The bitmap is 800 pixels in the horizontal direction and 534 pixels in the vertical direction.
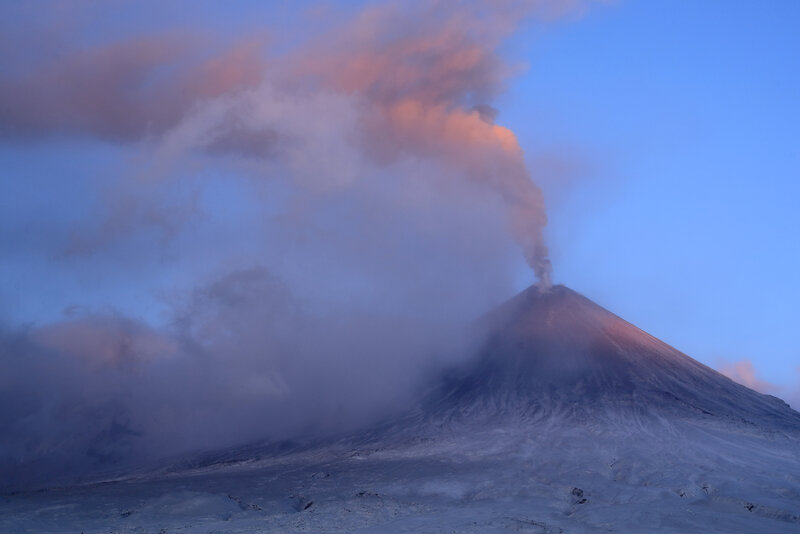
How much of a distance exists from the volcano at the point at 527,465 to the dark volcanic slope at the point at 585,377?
171mm

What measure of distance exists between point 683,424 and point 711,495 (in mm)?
12862

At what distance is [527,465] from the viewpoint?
38.8 metres

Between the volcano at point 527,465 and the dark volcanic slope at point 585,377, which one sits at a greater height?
the dark volcanic slope at point 585,377

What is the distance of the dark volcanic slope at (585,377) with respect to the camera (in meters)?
50.4

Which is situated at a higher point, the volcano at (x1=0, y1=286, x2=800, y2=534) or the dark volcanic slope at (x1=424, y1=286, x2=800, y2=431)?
the dark volcanic slope at (x1=424, y1=286, x2=800, y2=431)

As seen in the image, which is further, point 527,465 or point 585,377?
point 585,377

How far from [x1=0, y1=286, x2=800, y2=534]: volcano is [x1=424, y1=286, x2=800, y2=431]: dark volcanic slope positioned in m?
0.17

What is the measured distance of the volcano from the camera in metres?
30.1

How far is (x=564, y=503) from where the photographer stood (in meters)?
32.7

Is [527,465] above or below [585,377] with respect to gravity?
below

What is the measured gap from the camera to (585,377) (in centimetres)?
5506

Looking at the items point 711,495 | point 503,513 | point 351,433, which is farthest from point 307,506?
point 351,433

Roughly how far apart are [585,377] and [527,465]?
17.7 metres

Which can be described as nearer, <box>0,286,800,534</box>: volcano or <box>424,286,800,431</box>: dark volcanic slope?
<box>0,286,800,534</box>: volcano
